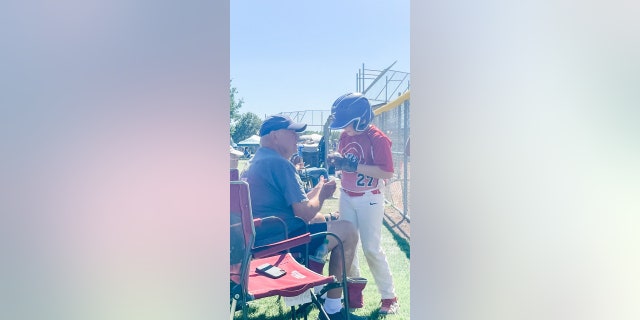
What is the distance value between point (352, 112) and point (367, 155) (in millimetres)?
281

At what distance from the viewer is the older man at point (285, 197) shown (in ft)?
8.41

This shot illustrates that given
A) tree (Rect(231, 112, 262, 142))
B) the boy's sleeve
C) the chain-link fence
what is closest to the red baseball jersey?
the boy's sleeve

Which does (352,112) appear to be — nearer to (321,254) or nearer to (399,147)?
(321,254)

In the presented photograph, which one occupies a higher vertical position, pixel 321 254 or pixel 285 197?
pixel 285 197

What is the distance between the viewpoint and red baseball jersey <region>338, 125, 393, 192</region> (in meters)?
2.74

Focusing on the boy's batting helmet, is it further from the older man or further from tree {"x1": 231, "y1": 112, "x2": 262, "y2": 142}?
tree {"x1": 231, "y1": 112, "x2": 262, "y2": 142}

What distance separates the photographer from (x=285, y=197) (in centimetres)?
258

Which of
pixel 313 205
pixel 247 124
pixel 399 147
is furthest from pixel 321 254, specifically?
pixel 247 124
